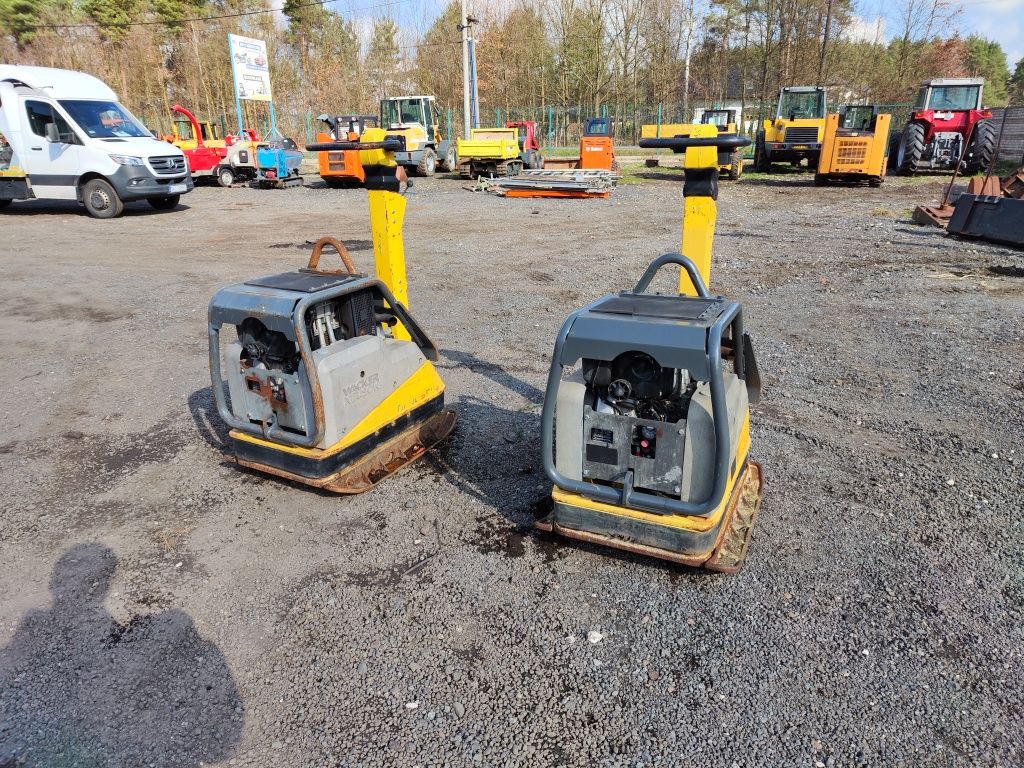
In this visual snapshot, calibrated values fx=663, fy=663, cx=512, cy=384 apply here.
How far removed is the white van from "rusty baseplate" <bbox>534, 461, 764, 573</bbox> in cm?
1510

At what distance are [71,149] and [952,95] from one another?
24740 millimetres

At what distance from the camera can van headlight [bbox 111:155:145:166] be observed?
14281 millimetres

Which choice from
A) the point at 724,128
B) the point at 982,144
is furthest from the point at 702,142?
the point at 982,144

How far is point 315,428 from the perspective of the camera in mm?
3471

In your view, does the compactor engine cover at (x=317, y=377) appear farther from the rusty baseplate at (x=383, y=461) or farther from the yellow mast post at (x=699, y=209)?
the yellow mast post at (x=699, y=209)

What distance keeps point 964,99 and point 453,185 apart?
16.3m

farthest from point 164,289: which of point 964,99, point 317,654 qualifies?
point 964,99

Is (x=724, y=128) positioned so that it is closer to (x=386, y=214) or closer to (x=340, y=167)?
(x=340, y=167)

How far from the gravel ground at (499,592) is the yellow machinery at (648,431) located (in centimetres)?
22

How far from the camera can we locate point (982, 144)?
62.0 ft

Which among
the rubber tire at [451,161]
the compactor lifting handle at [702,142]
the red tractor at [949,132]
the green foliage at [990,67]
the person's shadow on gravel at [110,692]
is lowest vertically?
the person's shadow on gravel at [110,692]

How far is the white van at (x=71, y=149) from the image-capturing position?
1425 cm

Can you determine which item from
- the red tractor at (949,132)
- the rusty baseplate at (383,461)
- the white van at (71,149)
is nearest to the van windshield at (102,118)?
the white van at (71,149)

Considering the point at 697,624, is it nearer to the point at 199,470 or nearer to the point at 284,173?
the point at 199,470
